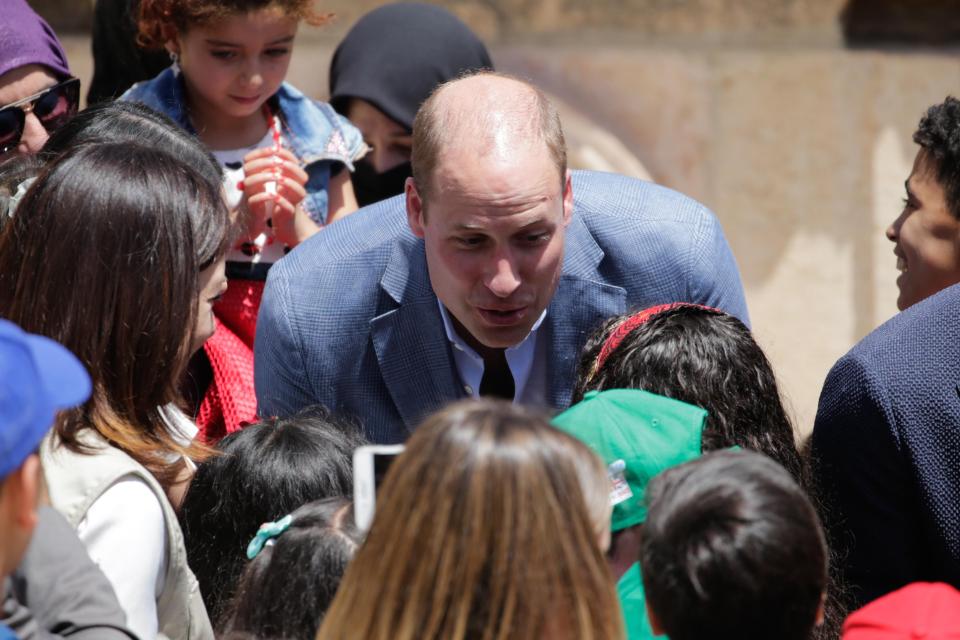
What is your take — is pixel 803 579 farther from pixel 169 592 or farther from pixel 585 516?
pixel 169 592

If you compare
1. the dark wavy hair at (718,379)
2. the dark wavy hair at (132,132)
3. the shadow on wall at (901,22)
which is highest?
the shadow on wall at (901,22)

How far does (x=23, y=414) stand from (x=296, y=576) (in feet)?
1.77

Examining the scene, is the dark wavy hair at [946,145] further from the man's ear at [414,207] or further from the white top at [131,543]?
the white top at [131,543]

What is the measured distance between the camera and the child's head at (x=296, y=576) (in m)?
1.76

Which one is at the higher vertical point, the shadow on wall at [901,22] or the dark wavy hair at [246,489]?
the shadow on wall at [901,22]

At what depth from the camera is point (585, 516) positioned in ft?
4.96

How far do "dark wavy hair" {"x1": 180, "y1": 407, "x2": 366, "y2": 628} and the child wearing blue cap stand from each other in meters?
0.69

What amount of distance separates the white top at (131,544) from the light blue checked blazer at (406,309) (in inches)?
35.2

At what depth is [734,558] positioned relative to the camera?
155 centimetres

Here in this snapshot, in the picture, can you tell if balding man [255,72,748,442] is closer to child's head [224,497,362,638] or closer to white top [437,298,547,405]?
white top [437,298,547,405]

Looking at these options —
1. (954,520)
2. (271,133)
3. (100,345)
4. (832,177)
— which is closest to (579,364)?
(954,520)

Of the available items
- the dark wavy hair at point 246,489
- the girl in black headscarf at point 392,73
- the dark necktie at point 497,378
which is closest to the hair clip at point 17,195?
the dark wavy hair at point 246,489

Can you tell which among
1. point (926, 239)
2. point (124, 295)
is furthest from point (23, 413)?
point (926, 239)

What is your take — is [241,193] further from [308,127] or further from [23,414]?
[23,414]
